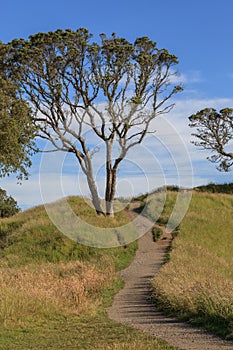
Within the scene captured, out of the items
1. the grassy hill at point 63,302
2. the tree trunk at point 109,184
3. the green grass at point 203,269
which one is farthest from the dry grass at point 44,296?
the tree trunk at point 109,184

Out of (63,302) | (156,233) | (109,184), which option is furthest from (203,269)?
(109,184)

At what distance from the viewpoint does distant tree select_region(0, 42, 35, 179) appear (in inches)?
1167

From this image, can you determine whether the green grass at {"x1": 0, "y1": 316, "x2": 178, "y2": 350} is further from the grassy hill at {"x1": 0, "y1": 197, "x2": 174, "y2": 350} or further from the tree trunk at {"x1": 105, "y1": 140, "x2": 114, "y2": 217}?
the tree trunk at {"x1": 105, "y1": 140, "x2": 114, "y2": 217}

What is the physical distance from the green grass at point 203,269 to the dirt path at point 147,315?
1.52 ft

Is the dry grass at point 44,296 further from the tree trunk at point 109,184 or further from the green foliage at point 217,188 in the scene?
the green foliage at point 217,188

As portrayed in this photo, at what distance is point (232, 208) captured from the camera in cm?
4856

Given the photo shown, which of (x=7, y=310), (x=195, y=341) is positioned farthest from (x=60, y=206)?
(x=195, y=341)

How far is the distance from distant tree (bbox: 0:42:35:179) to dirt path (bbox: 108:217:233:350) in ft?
32.8

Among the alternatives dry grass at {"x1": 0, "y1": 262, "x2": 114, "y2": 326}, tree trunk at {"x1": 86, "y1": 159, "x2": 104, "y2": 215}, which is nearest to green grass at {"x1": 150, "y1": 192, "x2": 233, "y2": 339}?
dry grass at {"x1": 0, "y1": 262, "x2": 114, "y2": 326}

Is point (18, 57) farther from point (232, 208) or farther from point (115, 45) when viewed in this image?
point (232, 208)

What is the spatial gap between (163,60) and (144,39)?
9.14ft

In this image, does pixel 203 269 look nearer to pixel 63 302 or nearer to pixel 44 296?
pixel 63 302

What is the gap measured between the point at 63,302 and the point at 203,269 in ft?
34.6

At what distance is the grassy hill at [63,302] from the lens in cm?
1167
